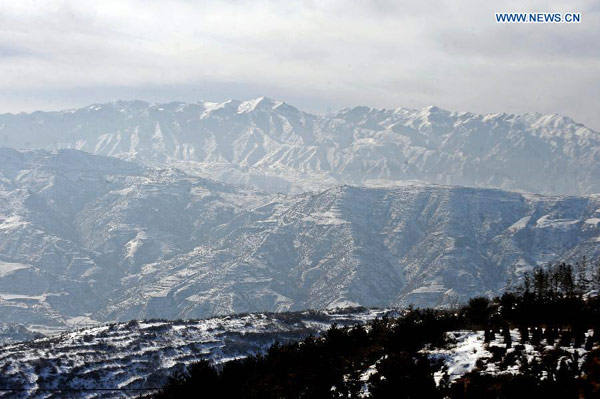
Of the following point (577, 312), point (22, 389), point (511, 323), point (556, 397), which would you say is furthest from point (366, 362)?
point (22, 389)

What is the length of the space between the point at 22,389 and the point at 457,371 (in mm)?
184469

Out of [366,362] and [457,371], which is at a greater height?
[457,371]

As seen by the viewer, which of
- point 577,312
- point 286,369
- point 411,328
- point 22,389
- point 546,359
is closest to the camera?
point 546,359

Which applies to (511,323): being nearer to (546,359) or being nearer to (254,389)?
(546,359)

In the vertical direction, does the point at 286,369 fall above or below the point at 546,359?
below

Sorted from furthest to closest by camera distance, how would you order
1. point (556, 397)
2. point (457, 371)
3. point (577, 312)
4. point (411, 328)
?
point (411, 328)
point (577, 312)
point (457, 371)
point (556, 397)

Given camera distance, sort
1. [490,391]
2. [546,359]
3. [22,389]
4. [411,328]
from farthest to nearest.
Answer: [22,389] < [411,328] < [546,359] < [490,391]

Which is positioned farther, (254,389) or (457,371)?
(254,389)

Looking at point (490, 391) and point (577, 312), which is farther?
point (577, 312)

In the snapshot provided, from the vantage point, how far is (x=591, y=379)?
126 ft

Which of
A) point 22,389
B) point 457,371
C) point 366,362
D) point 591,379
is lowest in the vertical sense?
point 22,389

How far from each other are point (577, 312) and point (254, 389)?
99.4 ft

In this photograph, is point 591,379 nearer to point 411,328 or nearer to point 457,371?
point 457,371

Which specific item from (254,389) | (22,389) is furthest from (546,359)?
(22,389)
